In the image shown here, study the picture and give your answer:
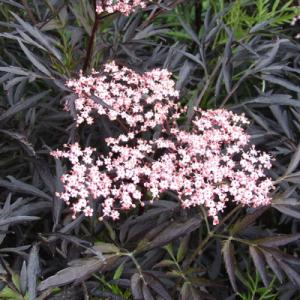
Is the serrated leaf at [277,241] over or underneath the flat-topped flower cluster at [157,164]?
underneath

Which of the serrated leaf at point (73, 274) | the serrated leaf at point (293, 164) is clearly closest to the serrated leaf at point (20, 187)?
the serrated leaf at point (73, 274)

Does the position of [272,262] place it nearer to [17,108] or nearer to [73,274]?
[73,274]

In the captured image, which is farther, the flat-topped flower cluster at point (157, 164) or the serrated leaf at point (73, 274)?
the flat-topped flower cluster at point (157, 164)

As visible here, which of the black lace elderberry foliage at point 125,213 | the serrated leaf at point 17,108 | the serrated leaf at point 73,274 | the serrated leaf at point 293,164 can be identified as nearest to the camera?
the serrated leaf at point 73,274

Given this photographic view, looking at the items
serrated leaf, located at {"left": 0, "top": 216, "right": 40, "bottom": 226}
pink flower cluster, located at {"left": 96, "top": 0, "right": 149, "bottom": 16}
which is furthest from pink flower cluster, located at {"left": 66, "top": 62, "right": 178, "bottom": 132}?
serrated leaf, located at {"left": 0, "top": 216, "right": 40, "bottom": 226}

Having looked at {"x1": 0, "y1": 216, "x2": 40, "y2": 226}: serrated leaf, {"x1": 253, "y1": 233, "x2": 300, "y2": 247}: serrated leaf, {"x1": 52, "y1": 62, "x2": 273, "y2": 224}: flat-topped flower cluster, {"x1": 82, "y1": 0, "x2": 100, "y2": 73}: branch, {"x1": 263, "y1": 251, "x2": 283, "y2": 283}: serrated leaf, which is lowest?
{"x1": 0, "y1": 216, "x2": 40, "y2": 226}: serrated leaf

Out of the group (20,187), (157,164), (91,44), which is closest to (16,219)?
(20,187)

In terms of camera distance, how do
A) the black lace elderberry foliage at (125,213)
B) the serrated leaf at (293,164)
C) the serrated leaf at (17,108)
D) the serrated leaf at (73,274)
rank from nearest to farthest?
the serrated leaf at (73,274), the black lace elderberry foliage at (125,213), the serrated leaf at (293,164), the serrated leaf at (17,108)

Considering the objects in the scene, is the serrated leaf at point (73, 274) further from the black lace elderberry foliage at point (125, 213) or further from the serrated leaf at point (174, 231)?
the serrated leaf at point (174, 231)

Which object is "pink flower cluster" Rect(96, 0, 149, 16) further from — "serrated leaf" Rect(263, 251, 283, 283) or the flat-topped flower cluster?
"serrated leaf" Rect(263, 251, 283, 283)
